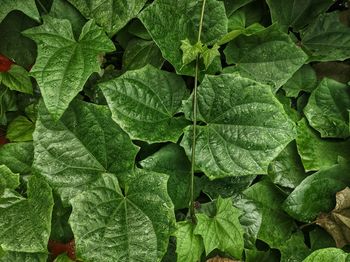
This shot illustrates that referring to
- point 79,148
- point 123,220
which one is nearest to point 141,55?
point 79,148

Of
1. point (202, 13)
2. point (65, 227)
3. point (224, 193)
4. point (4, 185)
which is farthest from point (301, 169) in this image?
point (4, 185)

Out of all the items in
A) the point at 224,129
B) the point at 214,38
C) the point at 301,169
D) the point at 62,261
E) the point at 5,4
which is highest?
the point at 5,4

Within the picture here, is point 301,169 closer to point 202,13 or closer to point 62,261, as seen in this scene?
point 202,13

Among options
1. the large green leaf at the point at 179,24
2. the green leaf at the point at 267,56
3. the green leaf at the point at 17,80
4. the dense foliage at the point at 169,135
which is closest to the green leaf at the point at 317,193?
the dense foliage at the point at 169,135

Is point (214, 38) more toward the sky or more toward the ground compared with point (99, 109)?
more toward the sky

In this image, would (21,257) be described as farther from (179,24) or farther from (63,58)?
(179,24)

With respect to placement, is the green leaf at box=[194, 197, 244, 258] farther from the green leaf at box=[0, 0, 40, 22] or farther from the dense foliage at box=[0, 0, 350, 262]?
the green leaf at box=[0, 0, 40, 22]

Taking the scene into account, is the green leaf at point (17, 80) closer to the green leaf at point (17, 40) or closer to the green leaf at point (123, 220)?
the green leaf at point (17, 40)
